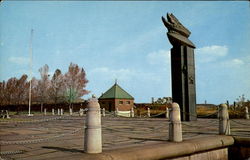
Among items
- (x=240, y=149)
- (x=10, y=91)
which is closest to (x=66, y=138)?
(x=240, y=149)

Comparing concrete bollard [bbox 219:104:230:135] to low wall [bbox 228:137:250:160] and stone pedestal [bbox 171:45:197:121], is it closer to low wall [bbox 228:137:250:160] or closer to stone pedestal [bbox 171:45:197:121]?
low wall [bbox 228:137:250:160]

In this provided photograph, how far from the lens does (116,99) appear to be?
3872 centimetres

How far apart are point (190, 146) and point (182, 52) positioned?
8.79 meters

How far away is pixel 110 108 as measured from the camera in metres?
39.1

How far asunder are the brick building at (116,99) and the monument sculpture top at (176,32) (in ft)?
84.9

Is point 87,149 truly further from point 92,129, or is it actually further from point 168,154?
point 168,154

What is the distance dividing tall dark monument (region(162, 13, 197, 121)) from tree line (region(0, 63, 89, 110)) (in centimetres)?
4168

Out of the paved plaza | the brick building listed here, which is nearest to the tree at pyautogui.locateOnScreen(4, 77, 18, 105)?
the brick building

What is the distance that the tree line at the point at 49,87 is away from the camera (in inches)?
2158

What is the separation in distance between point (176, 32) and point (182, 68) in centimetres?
220

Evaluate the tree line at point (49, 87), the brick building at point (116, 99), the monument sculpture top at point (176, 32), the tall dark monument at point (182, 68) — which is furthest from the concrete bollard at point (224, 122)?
the tree line at point (49, 87)

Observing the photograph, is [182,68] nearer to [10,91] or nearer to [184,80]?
[184,80]

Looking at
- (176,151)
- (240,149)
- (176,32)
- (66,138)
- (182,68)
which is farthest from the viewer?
(176,32)

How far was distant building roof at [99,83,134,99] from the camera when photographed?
Answer: 39513 millimetres
